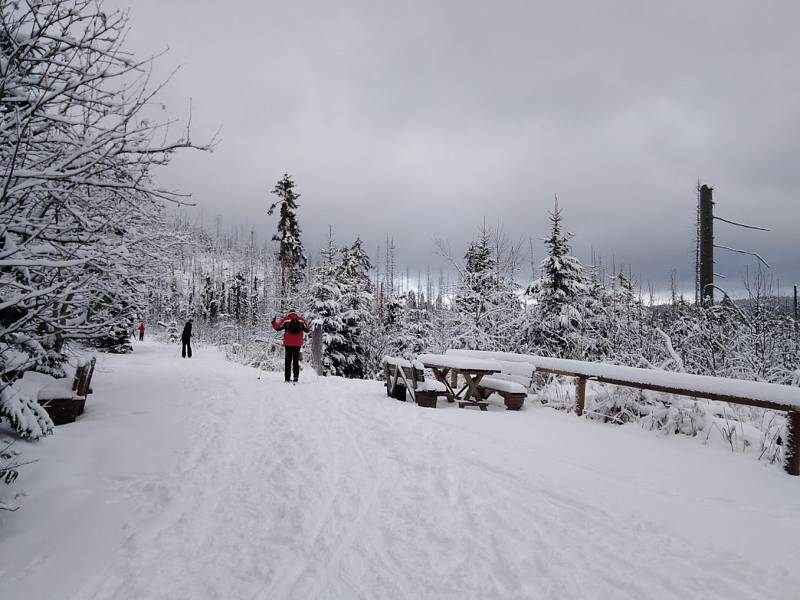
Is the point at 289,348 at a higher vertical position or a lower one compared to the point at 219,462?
higher

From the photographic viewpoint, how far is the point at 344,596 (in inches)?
102

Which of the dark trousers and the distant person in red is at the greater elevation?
the distant person in red

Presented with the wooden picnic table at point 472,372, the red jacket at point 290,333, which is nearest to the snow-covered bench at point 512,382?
the wooden picnic table at point 472,372

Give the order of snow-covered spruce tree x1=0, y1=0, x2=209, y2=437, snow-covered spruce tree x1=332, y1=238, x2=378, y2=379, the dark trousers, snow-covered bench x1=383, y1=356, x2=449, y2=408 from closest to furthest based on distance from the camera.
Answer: snow-covered spruce tree x1=0, y1=0, x2=209, y2=437 → snow-covered bench x1=383, y1=356, x2=449, y2=408 → the dark trousers → snow-covered spruce tree x1=332, y1=238, x2=378, y2=379

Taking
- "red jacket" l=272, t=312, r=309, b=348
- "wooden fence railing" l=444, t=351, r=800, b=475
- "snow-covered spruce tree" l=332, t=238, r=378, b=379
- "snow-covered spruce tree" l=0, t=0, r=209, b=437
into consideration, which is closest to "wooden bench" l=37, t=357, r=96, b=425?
"snow-covered spruce tree" l=0, t=0, r=209, b=437

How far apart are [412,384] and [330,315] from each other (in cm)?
1532

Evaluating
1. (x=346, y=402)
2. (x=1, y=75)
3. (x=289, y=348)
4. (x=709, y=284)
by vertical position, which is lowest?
(x=346, y=402)

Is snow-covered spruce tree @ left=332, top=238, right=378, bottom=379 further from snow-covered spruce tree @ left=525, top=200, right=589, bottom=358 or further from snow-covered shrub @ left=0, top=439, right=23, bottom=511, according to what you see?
snow-covered shrub @ left=0, top=439, right=23, bottom=511

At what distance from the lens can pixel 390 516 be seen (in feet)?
Result: 11.9

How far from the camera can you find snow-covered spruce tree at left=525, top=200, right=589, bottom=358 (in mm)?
15227

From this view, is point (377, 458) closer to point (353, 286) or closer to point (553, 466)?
point (553, 466)

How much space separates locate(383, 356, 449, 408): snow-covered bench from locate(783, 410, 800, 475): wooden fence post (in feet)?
17.2

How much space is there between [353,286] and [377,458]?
20270mm

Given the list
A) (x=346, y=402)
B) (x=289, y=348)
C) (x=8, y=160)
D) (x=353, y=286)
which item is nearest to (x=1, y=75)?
(x=8, y=160)
